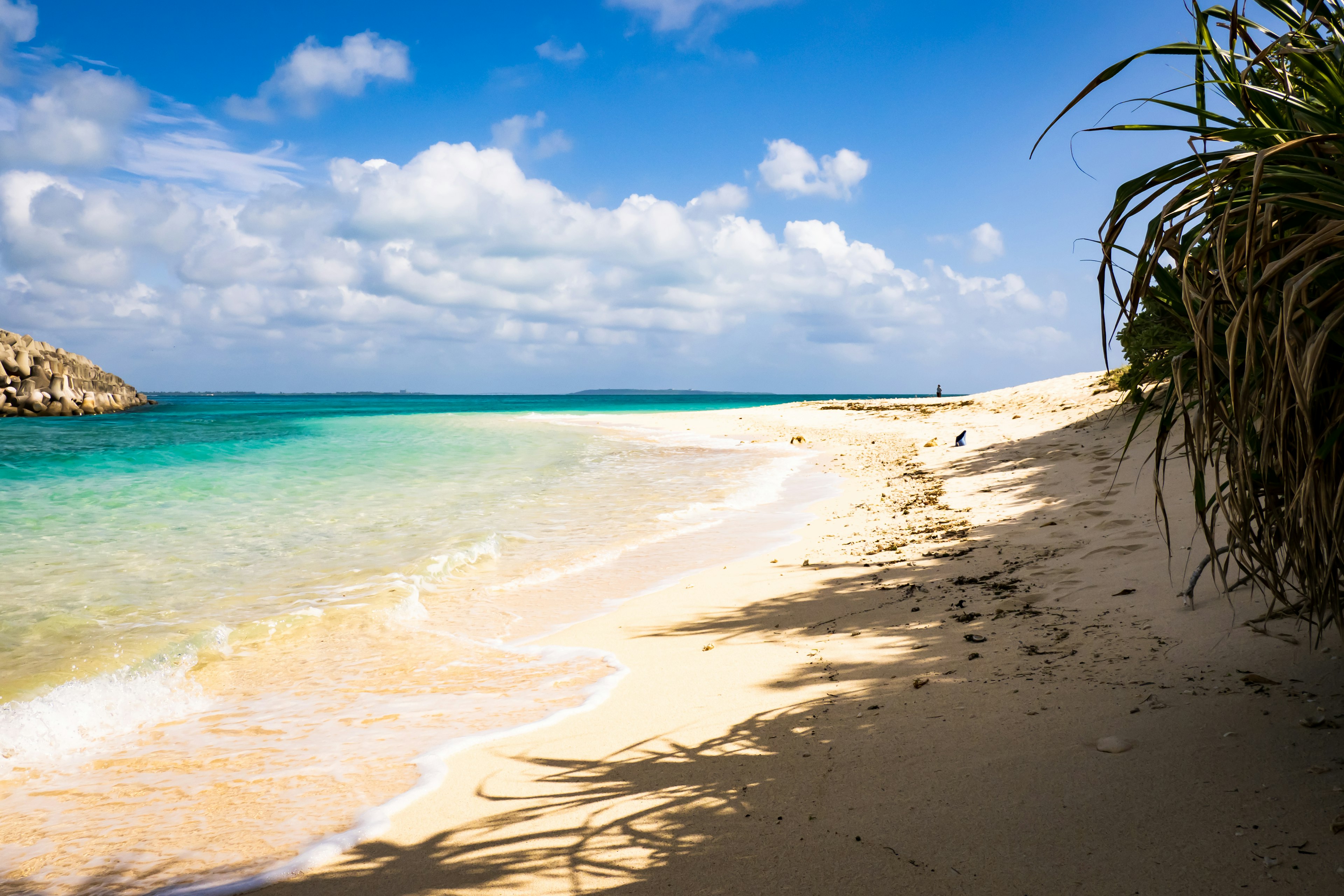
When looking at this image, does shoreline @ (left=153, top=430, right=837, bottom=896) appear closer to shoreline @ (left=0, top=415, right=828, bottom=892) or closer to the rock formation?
shoreline @ (left=0, top=415, right=828, bottom=892)

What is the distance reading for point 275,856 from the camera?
271 cm

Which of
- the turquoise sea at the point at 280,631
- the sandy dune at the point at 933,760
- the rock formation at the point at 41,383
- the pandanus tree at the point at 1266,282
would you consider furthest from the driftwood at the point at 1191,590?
the rock formation at the point at 41,383

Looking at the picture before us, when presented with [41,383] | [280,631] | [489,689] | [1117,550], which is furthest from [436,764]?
[41,383]

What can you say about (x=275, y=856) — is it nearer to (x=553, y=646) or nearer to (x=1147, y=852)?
(x=553, y=646)

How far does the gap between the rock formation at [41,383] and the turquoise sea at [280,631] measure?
38.6 m

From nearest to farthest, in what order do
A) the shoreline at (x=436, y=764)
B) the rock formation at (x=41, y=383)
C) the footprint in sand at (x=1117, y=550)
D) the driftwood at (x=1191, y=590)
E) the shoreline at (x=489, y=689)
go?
the shoreline at (x=436, y=764) < the shoreline at (x=489, y=689) < the driftwood at (x=1191, y=590) < the footprint in sand at (x=1117, y=550) < the rock formation at (x=41, y=383)

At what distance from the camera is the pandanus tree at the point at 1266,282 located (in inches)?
66.6

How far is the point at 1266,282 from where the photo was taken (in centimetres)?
165

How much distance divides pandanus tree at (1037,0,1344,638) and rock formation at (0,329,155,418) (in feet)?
188

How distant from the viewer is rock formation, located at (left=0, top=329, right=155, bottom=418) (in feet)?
141

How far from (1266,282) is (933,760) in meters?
1.97

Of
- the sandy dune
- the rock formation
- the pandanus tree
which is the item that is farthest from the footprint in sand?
the rock formation

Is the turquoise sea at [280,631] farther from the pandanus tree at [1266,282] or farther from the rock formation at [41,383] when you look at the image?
the rock formation at [41,383]

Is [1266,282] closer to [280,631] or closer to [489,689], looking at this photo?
[489,689]
